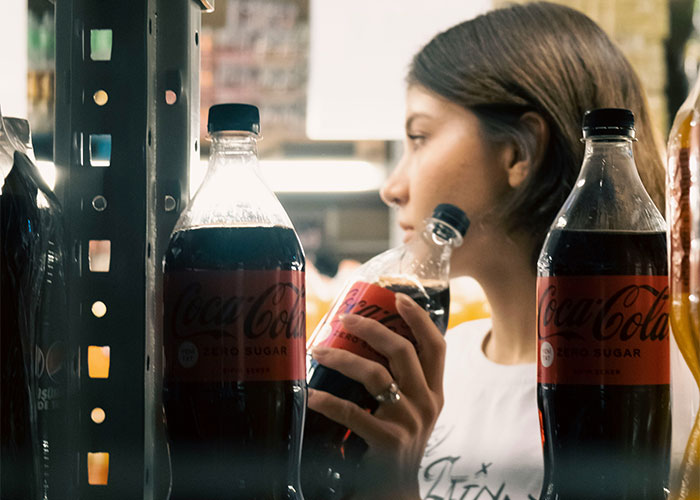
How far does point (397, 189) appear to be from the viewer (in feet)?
5.24

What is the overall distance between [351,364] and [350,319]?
4 cm

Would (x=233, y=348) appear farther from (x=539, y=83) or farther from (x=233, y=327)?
(x=539, y=83)

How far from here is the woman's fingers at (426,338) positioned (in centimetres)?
89

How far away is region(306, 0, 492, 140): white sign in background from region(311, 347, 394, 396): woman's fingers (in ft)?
3.15

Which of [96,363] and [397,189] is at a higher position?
[397,189]

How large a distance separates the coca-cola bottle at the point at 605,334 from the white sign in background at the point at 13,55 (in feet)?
2.91

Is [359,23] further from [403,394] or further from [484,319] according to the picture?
[403,394]

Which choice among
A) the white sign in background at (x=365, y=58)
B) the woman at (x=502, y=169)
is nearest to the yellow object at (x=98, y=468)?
the woman at (x=502, y=169)

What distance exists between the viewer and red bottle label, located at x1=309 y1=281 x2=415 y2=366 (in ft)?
2.76

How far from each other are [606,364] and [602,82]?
864 mm

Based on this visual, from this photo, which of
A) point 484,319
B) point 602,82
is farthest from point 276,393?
point 484,319

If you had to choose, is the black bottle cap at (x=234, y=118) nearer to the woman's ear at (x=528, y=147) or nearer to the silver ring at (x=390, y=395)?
the silver ring at (x=390, y=395)

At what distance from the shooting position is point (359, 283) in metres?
0.90

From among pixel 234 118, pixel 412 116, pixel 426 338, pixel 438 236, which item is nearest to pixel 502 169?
pixel 412 116
